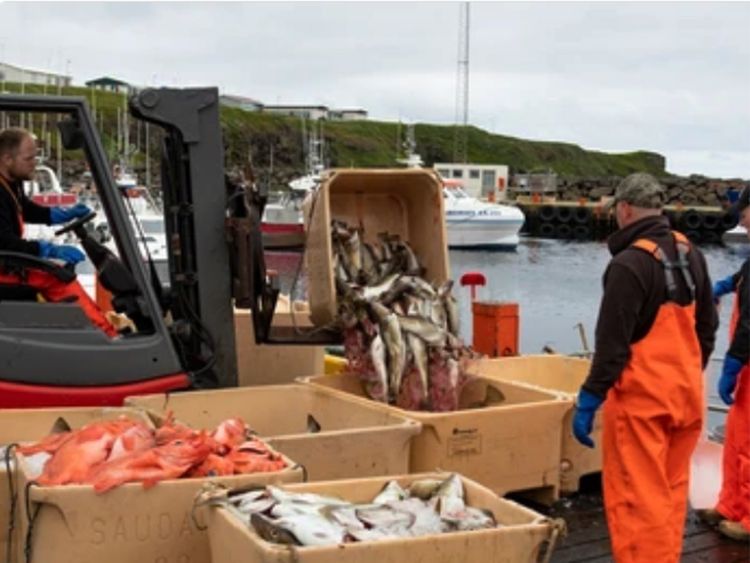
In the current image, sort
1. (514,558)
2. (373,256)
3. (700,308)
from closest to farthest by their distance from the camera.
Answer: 1. (514,558)
2. (700,308)
3. (373,256)

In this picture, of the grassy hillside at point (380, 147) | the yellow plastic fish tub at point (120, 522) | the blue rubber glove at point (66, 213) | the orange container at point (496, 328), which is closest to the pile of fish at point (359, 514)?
the yellow plastic fish tub at point (120, 522)

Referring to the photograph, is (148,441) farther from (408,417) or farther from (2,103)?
(2,103)

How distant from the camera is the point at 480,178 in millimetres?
66875

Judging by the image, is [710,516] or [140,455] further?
[710,516]

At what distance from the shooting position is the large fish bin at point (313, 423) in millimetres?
4520

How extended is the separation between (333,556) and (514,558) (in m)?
0.65

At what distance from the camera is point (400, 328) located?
556 centimetres

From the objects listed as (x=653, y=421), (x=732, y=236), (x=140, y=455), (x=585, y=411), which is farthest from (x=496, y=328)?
(x=732, y=236)

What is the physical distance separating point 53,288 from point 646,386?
2.91 m

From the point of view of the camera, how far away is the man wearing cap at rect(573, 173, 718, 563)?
4176mm

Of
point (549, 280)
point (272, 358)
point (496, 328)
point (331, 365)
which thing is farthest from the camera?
point (549, 280)

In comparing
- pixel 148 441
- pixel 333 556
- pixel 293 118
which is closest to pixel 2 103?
pixel 148 441

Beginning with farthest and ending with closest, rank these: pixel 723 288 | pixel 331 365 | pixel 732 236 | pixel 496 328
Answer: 1. pixel 732 236
2. pixel 496 328
3. pixel 331 365
4. pixel 723 288

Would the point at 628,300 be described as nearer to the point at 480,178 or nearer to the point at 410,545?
the point at 410,545
